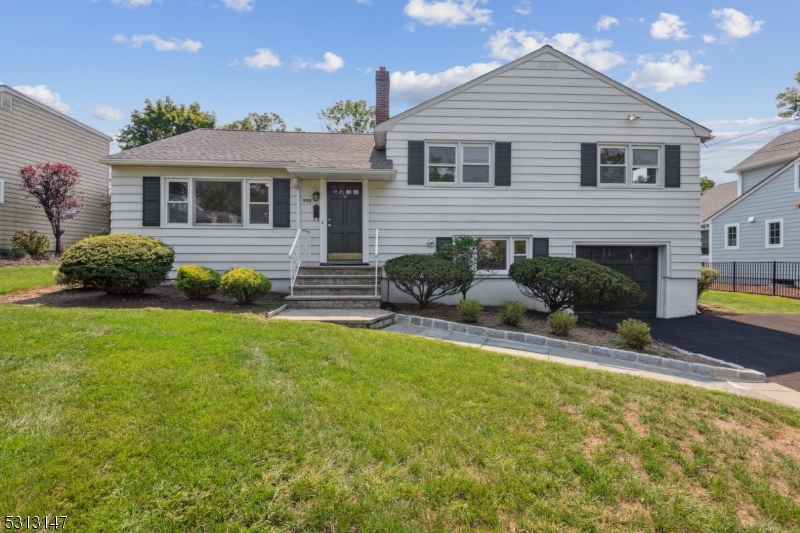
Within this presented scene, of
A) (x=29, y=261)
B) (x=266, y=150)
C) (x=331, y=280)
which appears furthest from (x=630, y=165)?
(x=29, y=261)

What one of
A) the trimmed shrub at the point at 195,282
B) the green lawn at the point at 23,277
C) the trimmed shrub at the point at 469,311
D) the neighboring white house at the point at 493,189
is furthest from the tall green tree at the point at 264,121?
the trimmed shrub at the point at 469,311

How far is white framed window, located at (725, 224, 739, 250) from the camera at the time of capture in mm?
20188

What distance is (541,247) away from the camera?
10359 millimetres

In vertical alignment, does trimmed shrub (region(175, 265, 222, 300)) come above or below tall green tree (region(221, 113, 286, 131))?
below

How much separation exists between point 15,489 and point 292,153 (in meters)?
9.52

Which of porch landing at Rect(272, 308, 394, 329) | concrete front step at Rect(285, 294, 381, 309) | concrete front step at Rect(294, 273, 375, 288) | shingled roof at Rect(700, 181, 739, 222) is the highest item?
shingled roof at Rect(700, 181, 739, 222)

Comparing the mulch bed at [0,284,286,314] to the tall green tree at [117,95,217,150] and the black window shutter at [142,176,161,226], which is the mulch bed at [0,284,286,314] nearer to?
the black window shutter at [142,176,161,226]

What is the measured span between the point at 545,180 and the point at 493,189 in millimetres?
1382

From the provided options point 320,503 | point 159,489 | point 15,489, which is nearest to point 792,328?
point 320,503

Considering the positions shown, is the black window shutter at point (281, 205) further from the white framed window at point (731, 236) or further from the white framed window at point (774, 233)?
the white framed window at point (731, 236)

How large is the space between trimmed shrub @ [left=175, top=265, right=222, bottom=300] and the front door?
9.50 ft

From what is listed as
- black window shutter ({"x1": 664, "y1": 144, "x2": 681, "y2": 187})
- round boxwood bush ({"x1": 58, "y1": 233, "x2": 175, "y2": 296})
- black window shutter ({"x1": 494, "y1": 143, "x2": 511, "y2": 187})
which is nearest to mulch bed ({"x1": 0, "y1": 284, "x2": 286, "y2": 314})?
round boxwood bush ({"x1": 58, "y1": 233, "x2": 175, "y2": 296})

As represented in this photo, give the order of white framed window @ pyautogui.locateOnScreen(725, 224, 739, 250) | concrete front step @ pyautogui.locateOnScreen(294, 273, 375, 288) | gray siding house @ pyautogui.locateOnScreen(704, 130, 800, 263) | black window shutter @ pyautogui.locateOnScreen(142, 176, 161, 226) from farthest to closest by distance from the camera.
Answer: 1. white framed window @ pyautogui.locateOnScreen(725, 224, 739, 250)
2. gray siding house @ pyautogui.locateOnScreen(704, 130, 800, 263)
3. black window shutter @ pyautogui.locateOnScreen(142, 176, 161, 226)
4. concrete front step @ pyautogui.locateOnScreen(294, 273, 375, 288)

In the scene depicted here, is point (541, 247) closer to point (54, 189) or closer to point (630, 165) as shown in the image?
point (630, 165)
